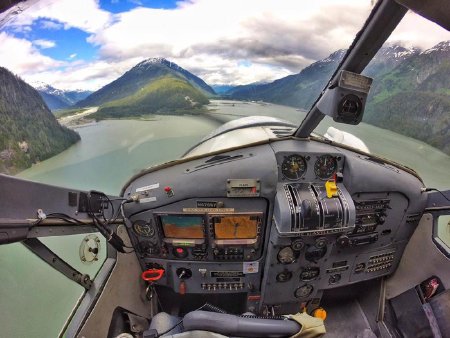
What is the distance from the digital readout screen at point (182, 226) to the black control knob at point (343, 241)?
103cm

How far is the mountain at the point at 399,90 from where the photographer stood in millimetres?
1718

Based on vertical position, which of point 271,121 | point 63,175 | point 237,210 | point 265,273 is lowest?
point 265,273

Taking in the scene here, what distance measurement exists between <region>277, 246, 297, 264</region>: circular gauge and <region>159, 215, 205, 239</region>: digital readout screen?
24.0 inches

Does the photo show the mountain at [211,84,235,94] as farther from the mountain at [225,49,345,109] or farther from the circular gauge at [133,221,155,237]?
the circular gauge at [133,221,155,237]

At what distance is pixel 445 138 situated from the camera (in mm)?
2406

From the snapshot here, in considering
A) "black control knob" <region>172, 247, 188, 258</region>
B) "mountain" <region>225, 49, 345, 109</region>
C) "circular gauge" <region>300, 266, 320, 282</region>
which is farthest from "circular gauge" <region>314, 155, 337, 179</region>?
"black control knob" <region>172, 247, 188, 258</region>

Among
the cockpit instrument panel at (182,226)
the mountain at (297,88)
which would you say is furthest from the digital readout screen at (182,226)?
the mountain at (297,88)

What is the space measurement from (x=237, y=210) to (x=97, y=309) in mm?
1119

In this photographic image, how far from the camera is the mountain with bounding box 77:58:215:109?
172 centimetres

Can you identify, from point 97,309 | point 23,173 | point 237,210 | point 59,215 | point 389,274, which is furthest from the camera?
point 389,274

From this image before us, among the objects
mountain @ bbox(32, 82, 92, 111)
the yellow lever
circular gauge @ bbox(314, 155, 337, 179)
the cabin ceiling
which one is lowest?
the yellow lever

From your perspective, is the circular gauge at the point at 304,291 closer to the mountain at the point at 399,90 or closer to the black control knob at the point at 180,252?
the black control knob at the point at 180,252

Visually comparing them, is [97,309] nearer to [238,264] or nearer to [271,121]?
[238,264]

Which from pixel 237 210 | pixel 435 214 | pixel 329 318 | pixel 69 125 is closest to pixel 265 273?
pixel 237 210
